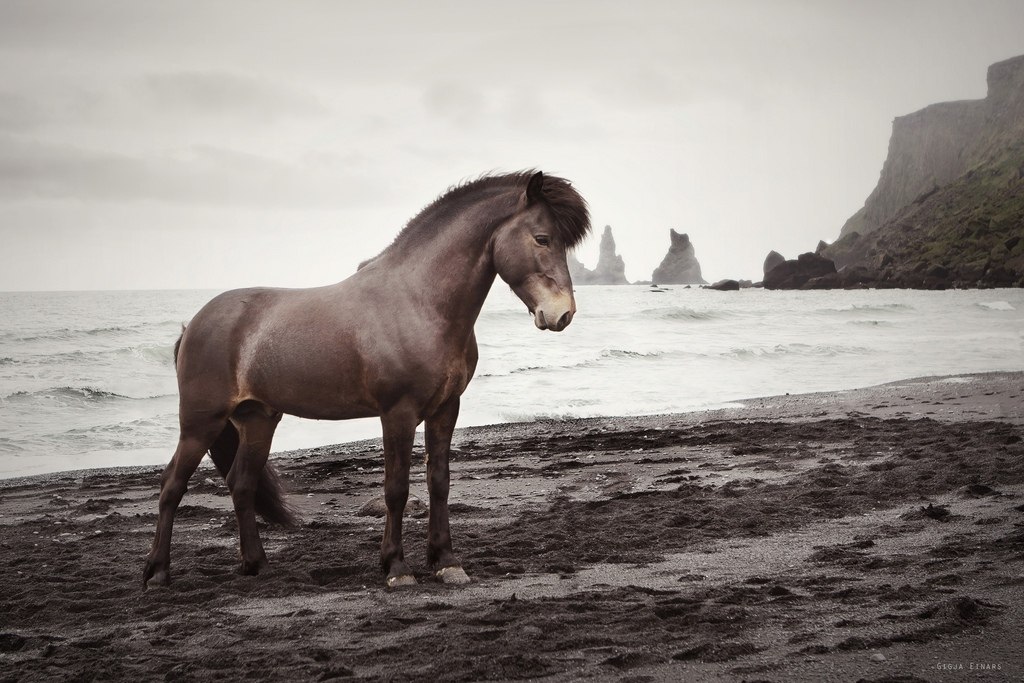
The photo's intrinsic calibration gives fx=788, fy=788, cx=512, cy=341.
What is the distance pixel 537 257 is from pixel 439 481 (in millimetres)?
1508

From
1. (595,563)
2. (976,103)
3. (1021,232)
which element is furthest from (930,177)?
(595,563)

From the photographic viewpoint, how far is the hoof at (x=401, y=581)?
15.1 ft

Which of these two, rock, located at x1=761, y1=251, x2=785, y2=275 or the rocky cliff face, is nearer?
the rocky cliff face

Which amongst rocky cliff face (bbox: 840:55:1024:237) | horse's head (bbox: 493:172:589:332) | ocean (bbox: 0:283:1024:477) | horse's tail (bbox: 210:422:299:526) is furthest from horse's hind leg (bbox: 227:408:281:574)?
rocky cliff face (bbox: 840:55:1024:237)

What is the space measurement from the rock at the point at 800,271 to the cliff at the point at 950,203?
258 centimetres

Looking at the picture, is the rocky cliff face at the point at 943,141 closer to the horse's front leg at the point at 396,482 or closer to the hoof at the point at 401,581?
the horse's front leg at the point at 396,482

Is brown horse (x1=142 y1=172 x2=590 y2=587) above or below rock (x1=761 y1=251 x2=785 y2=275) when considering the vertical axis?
below

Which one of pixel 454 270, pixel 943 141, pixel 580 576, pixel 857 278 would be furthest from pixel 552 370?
pixel 943 141

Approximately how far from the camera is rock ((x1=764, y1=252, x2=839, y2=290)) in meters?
93.2

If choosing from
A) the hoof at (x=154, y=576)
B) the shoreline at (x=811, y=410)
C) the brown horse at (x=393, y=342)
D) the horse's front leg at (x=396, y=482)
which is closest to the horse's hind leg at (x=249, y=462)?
the brown horse at (x=393, y=342)

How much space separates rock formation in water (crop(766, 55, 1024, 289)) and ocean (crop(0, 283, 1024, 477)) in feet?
141

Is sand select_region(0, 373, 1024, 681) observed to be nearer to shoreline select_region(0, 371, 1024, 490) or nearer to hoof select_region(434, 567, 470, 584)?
hoof select_region(434, 567, 470, 584)

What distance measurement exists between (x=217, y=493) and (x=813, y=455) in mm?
6231

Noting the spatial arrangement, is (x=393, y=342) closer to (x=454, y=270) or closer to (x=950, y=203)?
(x=454, y=270)
